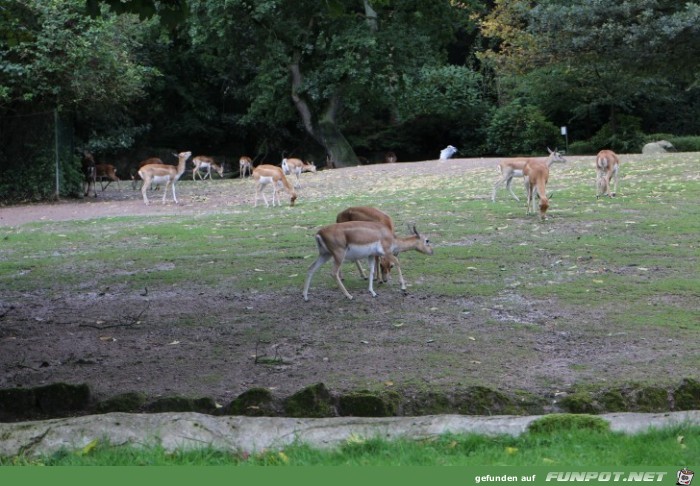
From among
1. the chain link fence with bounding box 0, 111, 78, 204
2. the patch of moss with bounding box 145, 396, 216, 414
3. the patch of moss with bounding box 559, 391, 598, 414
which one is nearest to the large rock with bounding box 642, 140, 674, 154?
the chain link fence with bounding box 0, 111, 78, 204

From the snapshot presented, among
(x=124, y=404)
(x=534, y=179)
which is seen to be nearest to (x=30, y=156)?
(x=534, y=179)

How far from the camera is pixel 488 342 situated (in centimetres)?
983

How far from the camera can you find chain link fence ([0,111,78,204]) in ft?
85.8

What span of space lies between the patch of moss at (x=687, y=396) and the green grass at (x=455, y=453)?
1111 mm

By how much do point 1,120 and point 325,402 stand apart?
2199 centimetres

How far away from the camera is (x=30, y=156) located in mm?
26297

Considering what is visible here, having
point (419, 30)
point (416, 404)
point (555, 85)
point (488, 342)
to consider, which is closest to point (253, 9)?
point (419, 30)

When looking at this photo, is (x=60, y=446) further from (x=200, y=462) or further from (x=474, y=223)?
(x=474, y=223)

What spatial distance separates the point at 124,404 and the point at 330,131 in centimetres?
3327

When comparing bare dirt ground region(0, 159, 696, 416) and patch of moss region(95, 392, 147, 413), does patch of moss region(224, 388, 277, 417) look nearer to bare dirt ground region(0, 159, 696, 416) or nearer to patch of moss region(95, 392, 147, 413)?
patch of moss region(95, 392, 147, 413)

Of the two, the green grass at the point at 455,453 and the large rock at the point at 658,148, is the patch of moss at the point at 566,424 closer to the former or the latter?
the green grass at the point at 455,453

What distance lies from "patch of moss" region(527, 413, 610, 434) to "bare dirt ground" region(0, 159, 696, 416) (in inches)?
49.5

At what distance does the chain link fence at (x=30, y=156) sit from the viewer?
26141mm

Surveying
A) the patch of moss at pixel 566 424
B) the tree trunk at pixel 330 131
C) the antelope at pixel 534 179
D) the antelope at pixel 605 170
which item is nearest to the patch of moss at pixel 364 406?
the patch of moss at pixel 566 424
